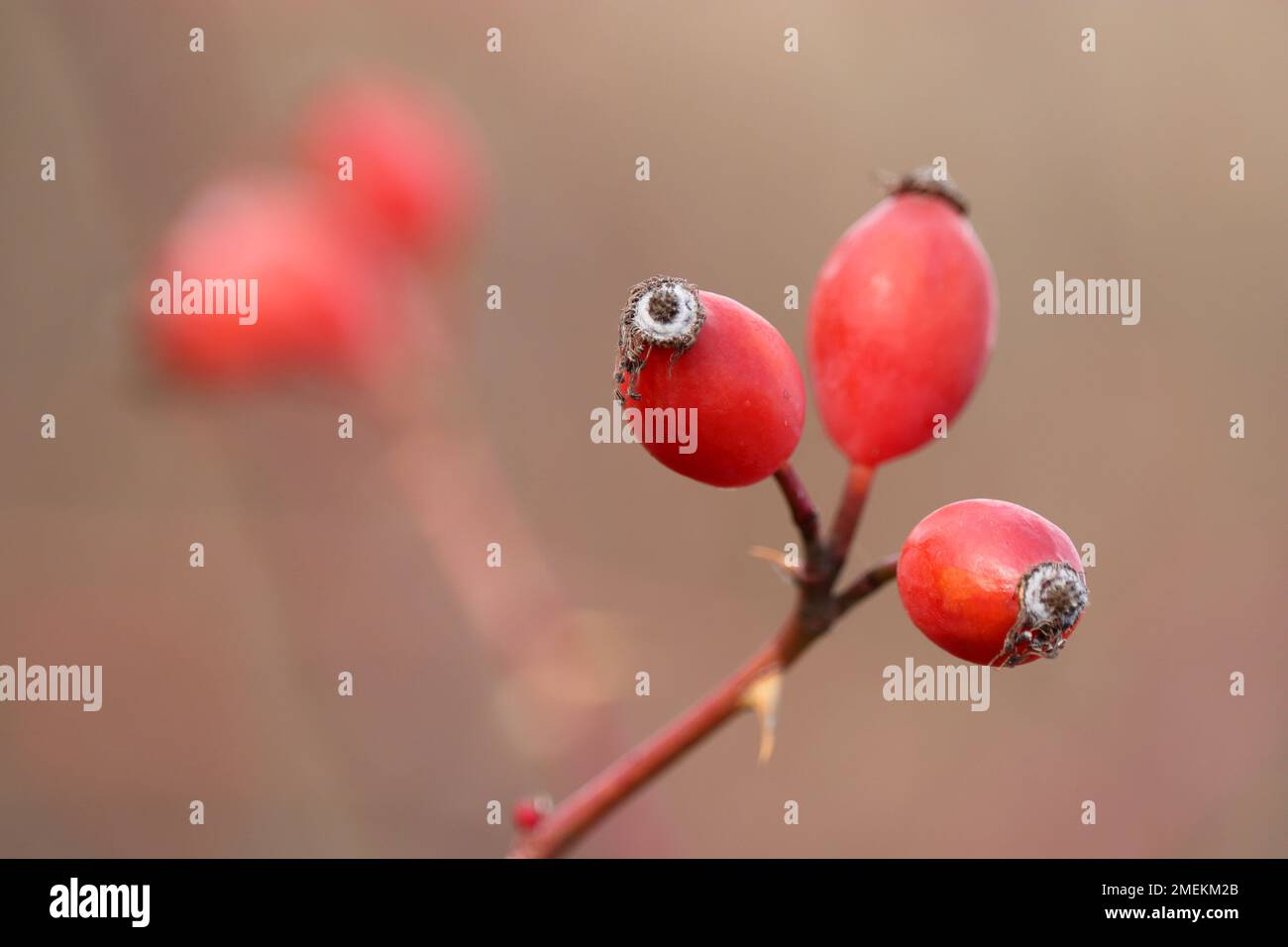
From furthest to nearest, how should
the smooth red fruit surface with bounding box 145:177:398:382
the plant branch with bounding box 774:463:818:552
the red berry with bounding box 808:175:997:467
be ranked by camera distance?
the smooth red fruit surface with bounding box 145:177:398:382 < the red berry with bounding box 808:175:997:467 < the plant branch with bounding box 774:463:818:552

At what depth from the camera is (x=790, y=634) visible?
1.84 meters

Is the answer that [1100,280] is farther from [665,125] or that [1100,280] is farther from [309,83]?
[309,83]

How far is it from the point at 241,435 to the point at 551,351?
1.99 m

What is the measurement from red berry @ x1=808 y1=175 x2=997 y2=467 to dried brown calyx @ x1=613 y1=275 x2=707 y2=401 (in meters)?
0.44

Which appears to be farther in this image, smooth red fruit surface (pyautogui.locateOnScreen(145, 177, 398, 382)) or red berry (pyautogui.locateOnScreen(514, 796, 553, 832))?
smooth red fruit surface (pyautogui.locateOnScreen(145, 177, 398, 382))

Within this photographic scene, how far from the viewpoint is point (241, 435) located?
5195 millimetres

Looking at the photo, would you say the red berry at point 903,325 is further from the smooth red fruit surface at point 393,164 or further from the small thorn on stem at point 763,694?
the smooth red fruit surface at point 393,164

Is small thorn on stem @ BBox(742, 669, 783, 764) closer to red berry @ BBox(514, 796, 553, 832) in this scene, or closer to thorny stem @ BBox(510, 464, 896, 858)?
thorny stem @ BBox(510, 464, 896, 858)

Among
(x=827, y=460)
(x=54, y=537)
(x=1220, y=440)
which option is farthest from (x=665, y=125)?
(x=54, y=537)

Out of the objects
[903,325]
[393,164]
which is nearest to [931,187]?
[903,325]

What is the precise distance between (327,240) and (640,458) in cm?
250

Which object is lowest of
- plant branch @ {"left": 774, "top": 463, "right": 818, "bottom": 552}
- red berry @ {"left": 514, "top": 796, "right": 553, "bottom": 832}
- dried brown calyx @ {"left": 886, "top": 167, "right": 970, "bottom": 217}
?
red berry @ {"left": 514, "top": 796, "right": 553, "bottom": 832}

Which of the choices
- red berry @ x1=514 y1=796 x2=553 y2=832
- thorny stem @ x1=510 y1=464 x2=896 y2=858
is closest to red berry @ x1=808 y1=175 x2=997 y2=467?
thorny stem @ x1=510 y1=464 x2=896 y2=858

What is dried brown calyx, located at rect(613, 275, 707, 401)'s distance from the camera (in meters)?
1.58
